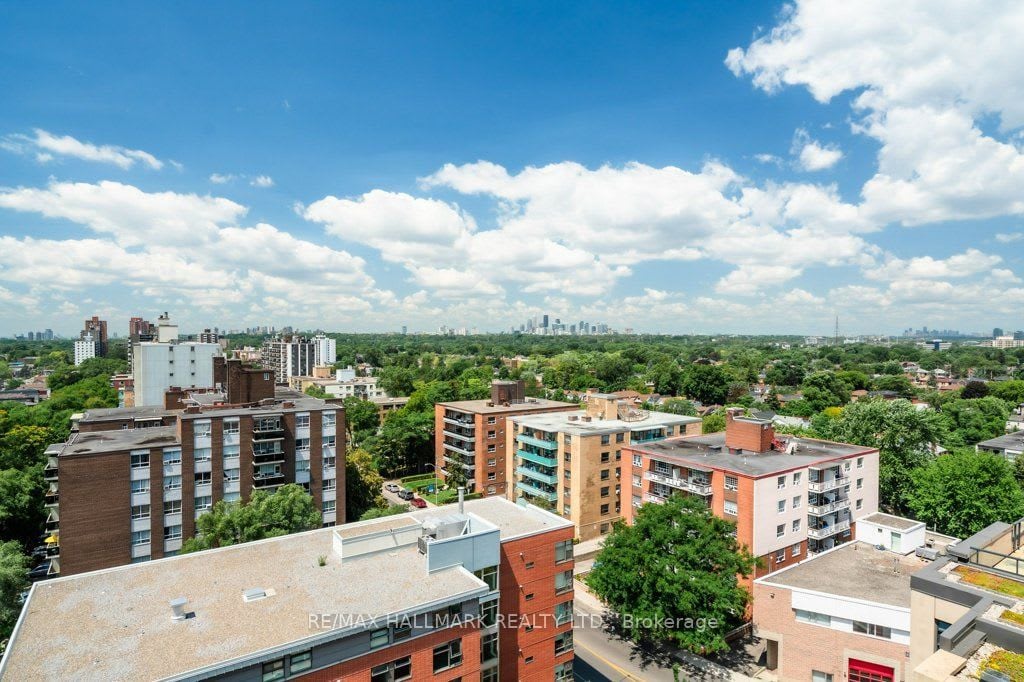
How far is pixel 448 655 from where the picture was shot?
22.4m

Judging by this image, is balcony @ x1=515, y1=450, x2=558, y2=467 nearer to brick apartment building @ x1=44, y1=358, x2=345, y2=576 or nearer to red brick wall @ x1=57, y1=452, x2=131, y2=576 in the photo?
brick apartment building @ x1=44, y1=358, x2=345, y2=576

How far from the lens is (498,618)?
83.1ft

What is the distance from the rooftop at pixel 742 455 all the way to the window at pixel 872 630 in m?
11.4

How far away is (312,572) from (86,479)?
29.7 metres

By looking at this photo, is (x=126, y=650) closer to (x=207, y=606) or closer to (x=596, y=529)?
(x=207, y=606)

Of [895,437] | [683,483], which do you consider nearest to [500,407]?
[683,483]

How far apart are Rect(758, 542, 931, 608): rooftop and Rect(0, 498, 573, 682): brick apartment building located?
15.7 m

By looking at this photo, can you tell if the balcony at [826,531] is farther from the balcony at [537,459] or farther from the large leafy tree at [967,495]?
the balcony at [537,459]

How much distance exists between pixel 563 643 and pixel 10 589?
3283cm

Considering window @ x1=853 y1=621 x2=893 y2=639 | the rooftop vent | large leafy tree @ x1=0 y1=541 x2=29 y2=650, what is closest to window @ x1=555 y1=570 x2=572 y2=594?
the rooftop vent

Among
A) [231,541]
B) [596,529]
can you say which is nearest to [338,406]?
[231,541]

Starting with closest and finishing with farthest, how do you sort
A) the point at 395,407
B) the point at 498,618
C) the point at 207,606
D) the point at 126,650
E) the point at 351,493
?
the point at 126,650
the point at 207,606
the point at 498,618
the point at 351,493
the point at 395,407

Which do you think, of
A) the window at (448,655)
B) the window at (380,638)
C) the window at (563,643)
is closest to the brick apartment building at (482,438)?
the window at (563,643)

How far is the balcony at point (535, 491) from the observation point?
5956cm
